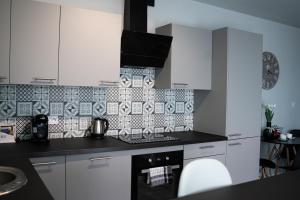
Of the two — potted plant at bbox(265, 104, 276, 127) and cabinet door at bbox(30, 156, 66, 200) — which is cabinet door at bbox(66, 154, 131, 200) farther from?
potted plant at bbox(265, 104, 276, 127)

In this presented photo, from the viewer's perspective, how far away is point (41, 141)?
2.48m

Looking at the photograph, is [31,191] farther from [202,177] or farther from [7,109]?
[7,109]

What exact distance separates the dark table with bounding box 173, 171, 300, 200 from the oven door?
128cm

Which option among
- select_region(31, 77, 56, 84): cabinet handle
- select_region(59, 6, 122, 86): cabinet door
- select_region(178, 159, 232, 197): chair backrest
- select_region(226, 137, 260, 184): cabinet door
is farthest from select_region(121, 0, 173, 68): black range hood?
select_region(178, 159, 232, 197): chair backrest

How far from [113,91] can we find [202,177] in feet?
5.51

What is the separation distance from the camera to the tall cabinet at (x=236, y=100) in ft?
10.4

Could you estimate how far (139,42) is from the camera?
2.88m

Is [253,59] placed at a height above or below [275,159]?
above

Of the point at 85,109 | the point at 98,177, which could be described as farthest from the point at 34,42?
the point at 98,177

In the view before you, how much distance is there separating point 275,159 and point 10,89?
12.2ft

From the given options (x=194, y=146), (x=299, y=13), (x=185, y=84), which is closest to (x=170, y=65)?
(x=185, y=84)

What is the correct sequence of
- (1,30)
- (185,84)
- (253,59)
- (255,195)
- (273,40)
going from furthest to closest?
(273,40) → (253,59) → (185,84) → (1,30) → (255,195)

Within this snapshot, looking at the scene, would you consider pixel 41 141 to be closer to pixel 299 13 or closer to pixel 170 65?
pixel 170 65

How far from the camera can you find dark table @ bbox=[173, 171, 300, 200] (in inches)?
49.5
